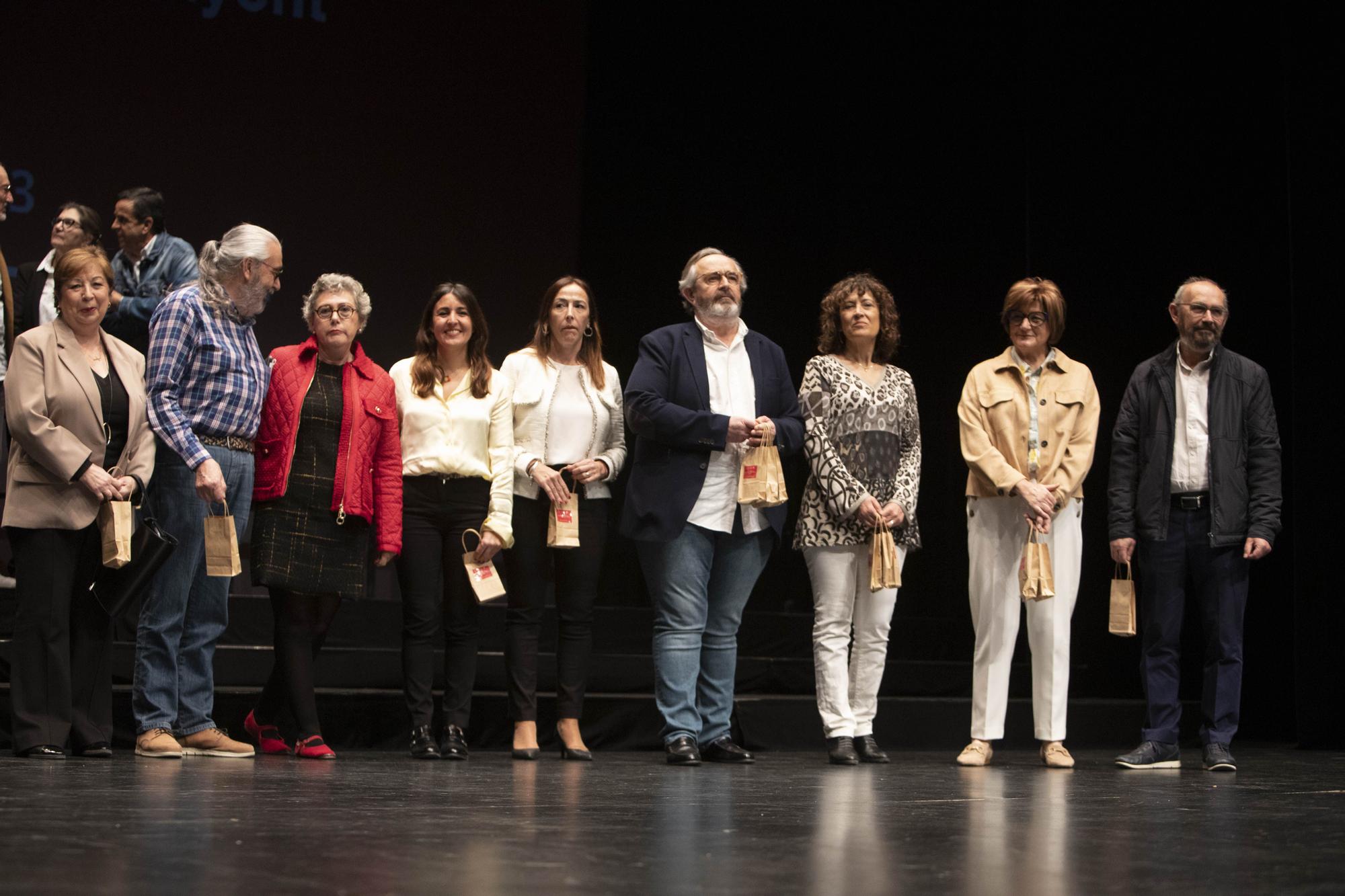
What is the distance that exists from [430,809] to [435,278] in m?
3.85

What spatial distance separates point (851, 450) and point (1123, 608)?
0.99 metres

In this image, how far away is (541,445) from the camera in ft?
14.7

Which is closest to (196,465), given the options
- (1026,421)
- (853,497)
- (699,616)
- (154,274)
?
(154,274)

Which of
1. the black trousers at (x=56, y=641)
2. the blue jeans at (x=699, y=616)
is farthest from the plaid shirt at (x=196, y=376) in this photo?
the blue jeans at (x=699, y=616)

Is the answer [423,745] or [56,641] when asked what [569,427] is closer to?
[423,745]

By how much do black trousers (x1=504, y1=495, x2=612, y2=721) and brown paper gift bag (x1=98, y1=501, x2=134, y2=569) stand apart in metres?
1.12

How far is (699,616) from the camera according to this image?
14.1ft

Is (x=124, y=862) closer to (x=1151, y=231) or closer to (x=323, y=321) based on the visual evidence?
(x=323, y=321)

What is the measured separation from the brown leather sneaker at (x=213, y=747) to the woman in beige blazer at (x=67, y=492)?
222mm

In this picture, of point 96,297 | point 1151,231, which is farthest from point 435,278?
point 1151,231

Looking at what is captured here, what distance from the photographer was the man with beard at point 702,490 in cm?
426

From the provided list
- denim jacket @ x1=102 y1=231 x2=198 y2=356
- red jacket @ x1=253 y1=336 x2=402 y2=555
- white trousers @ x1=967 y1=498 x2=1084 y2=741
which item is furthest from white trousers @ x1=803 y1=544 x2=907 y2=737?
denim jacket @ x1=102 y1=231 x2=198 y2=356

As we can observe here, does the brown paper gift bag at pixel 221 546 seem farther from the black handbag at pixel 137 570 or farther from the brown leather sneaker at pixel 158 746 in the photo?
the brown leather sneaker at pixel 158 746

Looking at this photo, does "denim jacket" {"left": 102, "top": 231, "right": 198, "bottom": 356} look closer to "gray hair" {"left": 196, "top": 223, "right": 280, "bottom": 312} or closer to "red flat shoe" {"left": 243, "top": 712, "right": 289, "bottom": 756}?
"gray hair" {"left": 196, "top": 223, "right": 280, "bottom": 312}
